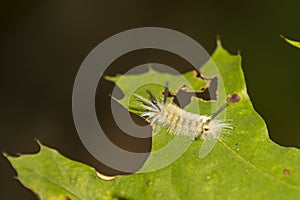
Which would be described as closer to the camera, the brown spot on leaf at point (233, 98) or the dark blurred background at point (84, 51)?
the brown spot on leaf at point (233, 98)

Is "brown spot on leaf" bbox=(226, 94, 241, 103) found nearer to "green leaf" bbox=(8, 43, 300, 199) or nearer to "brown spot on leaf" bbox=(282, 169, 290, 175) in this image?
"green leaf" bbox=(8, 43, 300, 199)

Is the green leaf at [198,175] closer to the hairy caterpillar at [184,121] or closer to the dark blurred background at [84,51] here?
the hairy caterpillar at [184,121]

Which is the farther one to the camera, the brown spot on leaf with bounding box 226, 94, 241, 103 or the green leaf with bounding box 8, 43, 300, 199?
the brown spot on leaf with bounding box 226, 94, 241, 103

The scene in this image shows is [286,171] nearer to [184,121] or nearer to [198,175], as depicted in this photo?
[198,175]

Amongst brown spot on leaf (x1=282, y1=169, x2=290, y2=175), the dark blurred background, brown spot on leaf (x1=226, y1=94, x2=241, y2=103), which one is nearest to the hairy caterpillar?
brown spot on leaf (x1=226, y1=94, x2=241, y2=103)

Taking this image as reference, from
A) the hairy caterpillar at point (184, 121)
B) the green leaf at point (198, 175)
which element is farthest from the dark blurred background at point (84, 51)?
the green leaf at point (198, 175)

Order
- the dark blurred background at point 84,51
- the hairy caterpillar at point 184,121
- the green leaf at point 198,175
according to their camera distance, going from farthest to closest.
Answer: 1. the dark blurred background at point 84,51
2. the hairy caterpillar at point 184,121
3. the green leaf at point 198,175
